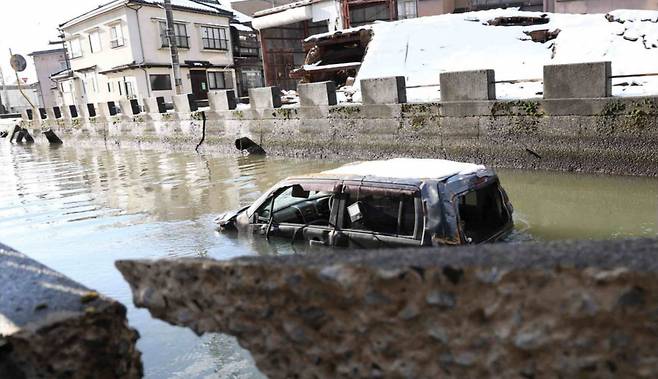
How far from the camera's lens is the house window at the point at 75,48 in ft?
126

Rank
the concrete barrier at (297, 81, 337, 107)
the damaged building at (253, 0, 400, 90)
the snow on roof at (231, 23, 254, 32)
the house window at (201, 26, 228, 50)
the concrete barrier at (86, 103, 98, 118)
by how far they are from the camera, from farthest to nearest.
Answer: the snow on roof at (231, 23, 254, 32)
the house window at (201, 26, 228, 50)
the concrete barrier at (86, 103, 98, 118)
the damaged building at (253, 0, 400, 90)
the concrete barrier at (297, 81, 337, 107)

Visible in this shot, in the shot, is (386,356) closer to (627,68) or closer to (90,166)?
(627,68)

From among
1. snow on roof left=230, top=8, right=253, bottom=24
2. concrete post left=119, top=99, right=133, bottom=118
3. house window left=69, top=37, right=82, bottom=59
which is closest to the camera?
concrete post left=119, top=99, right=133, bottom=118

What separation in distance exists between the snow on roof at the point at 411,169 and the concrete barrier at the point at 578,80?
585 cm

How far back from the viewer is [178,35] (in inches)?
1416

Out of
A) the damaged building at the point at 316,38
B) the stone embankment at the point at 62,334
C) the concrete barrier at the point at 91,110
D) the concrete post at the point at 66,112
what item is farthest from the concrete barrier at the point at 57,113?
the stone embankment at the point at 62,334

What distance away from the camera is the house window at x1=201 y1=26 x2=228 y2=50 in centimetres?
3791

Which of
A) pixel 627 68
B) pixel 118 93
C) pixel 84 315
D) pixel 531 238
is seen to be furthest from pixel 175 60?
pixel 84 315

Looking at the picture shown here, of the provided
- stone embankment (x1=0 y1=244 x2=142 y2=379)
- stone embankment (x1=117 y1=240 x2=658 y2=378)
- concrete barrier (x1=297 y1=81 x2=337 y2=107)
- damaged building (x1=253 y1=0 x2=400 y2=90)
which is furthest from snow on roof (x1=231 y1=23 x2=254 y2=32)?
stone embankment (x1=117 y1=240 x2=658 y2=378)

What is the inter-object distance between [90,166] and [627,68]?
1722cm

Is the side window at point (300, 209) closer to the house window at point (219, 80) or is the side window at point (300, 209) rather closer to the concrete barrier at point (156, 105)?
the concrete barrier at point (156, 105)

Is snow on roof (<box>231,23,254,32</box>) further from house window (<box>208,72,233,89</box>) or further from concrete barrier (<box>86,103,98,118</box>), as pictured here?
concrete barrier (<box>86,103,98,118</box>)

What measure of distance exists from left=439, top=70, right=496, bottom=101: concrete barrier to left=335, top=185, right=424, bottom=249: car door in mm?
7110

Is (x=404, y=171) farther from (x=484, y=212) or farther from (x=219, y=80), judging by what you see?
(x=219, y=80)
